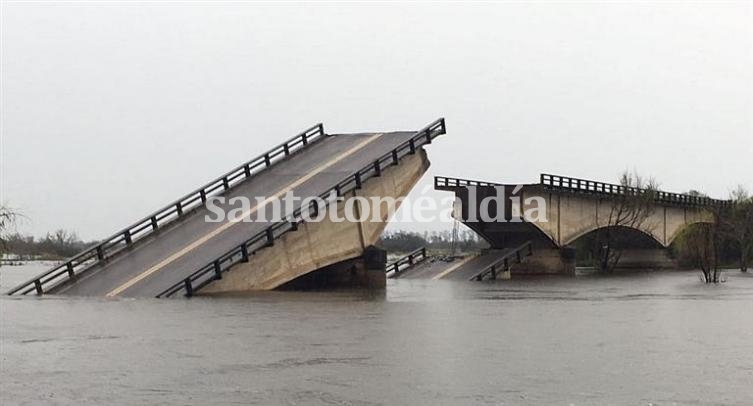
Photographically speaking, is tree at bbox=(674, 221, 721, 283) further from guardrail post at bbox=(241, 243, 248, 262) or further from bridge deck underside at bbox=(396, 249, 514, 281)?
guardrail post at bbox=(241, 243, 248, 262)

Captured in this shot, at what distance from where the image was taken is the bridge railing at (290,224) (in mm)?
36312

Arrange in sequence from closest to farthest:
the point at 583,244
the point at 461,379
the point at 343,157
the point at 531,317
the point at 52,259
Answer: the point at 461,379
the point at 531,317
the point at 343,157
the point at 583,244
the point at 52,259

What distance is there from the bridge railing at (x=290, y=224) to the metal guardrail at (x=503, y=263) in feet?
41.0

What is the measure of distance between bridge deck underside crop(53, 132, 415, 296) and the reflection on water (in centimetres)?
243

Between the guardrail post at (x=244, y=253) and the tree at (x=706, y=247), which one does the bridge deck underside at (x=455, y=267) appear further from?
the guardrail post at (x=244, y=253)

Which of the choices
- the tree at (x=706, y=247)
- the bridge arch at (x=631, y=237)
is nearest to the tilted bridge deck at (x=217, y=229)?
the tree at (x=706, y=247)

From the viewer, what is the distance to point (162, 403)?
49.1 feet

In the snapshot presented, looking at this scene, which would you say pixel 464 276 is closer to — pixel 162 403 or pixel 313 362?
pixel 313 362

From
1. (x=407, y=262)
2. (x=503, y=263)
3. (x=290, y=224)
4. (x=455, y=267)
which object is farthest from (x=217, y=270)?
(x=407, y=262)

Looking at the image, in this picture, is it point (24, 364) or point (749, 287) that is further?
point (749, 287)

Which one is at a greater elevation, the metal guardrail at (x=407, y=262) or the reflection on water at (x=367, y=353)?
the metal guardrail at (x=407, y=262)

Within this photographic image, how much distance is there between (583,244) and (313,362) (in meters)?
74.1

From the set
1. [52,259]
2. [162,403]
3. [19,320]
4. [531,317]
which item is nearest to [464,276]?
[531,317]

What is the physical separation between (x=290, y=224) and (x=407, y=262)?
28.4 m
